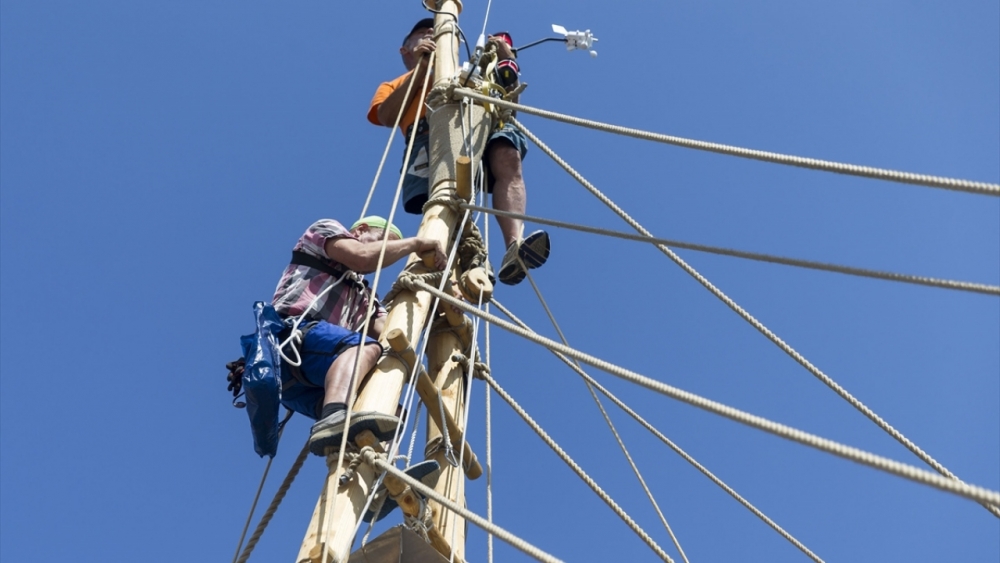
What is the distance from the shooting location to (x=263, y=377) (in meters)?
3.82

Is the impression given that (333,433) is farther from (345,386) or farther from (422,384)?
(422,384)

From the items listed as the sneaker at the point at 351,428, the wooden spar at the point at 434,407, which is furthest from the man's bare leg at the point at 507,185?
the sneaker at the point at 351,428

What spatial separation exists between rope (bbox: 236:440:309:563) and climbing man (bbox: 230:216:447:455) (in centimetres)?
20

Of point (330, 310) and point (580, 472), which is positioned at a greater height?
point (330, 310)

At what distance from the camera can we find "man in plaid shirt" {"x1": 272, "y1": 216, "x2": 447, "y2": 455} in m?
3.99

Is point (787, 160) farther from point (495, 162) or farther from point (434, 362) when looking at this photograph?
point (495, 162)

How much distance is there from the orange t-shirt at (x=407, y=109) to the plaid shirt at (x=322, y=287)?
4.56 ft

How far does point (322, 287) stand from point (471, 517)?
1627 mm

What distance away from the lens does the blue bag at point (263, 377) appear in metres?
3.83

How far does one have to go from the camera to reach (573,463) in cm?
430

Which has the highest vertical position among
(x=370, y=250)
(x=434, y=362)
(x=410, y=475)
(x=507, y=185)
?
(x=507, y=185)

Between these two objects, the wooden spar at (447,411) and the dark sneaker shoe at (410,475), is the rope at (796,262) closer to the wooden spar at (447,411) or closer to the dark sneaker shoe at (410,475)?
the wooden spar at (447,411)

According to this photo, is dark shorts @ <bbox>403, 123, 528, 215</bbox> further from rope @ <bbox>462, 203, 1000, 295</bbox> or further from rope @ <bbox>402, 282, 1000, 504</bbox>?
rope @ <bbox>402, 282, 1000, 504</bbox>

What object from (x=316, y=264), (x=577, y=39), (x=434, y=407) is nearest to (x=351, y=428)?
(x=434, y=407)
